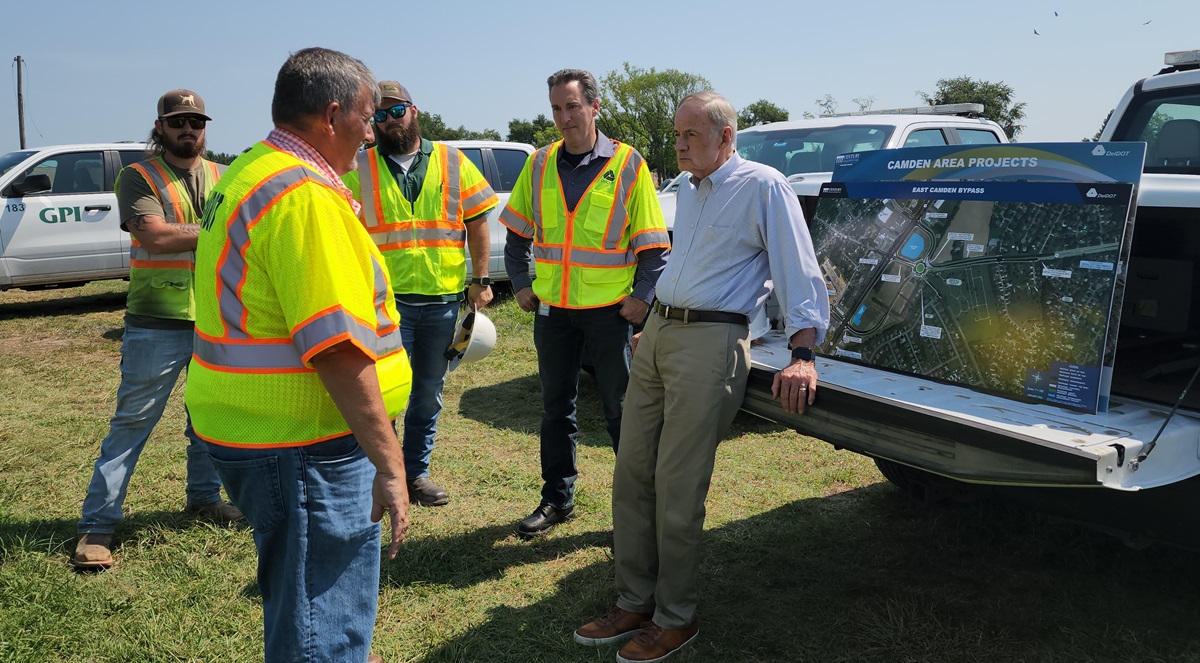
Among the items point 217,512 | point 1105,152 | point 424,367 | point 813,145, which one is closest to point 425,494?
point 424,367

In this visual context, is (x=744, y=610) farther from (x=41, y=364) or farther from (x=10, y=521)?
(x=41, y=364)

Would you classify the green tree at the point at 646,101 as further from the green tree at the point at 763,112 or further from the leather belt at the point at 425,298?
the leather belt at the point at 425,298

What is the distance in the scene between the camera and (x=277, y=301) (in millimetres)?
1929

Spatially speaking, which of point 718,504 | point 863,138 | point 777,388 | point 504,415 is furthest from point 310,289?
point 863,138

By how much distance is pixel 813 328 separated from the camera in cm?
288

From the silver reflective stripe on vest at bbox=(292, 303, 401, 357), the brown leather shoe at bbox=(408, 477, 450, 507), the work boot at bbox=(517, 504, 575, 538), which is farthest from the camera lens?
the brown leather shoe at bbox=(408, 477, 450, 507)

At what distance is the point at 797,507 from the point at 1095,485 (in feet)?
7.32

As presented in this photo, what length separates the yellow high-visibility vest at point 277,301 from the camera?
1.85 m

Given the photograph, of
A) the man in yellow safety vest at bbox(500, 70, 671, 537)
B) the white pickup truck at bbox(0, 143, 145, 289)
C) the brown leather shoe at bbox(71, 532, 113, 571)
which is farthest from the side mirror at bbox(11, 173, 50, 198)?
the man in yellow safety vest at bbox(500, 70, 671, 537)

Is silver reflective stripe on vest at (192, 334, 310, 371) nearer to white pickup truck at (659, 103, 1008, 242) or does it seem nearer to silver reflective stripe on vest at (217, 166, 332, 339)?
silver reflective stripe on vest at (217, 166, 332, 339)

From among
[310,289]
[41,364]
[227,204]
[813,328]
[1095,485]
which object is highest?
[227,204]

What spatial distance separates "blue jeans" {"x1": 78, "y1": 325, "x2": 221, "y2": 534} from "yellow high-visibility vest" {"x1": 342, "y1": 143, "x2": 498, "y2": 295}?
98 cm

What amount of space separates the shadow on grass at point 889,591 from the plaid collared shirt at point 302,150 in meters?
1.83

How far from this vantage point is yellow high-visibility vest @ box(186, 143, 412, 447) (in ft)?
6.07
